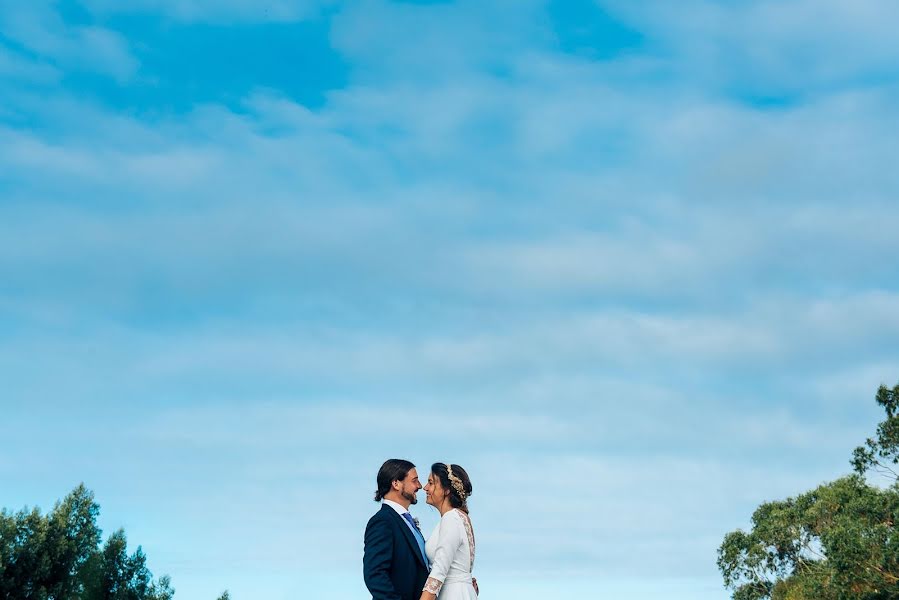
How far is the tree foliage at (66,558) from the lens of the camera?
38.6 m

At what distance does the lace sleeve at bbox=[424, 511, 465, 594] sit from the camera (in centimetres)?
827


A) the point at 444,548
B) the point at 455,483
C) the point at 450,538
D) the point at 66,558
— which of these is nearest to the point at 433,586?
the point at 444,548

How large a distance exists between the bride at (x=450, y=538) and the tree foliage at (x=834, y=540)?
904 inches

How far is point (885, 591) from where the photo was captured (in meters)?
27.9

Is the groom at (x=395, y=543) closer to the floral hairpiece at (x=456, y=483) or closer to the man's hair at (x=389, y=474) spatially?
the man's hair at (x=389, y=474)

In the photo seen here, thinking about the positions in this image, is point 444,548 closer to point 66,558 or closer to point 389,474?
point 389,474

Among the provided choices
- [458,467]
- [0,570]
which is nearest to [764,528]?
[0,570]

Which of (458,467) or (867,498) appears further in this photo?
(867,498)

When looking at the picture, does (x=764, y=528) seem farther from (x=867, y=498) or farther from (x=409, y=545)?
(x=409, y=545)

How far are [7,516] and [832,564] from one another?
32008 mm

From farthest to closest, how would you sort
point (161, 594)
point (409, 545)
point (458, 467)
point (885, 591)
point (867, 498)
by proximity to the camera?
point (161, 594) < point (867, 498) < point (885, 591) < point (458, 467) < point (409, 545)

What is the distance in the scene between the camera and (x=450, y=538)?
27.9 ft

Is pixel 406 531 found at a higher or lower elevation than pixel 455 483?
lower

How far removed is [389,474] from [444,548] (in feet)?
2.79
